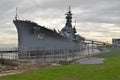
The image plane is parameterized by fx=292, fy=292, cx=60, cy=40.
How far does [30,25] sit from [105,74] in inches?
1518

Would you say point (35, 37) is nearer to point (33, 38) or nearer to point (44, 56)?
point (33, 38)

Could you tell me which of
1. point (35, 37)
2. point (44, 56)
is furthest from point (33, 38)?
point (44, 56)

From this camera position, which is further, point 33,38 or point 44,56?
point 33,38

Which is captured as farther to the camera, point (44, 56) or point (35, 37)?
point (35, 37)

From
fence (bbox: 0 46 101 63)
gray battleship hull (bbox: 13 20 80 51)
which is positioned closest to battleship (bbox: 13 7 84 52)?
gray battleship hull (bbox: 13 20 80 51)

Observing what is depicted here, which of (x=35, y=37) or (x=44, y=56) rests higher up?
(x=35, y=37)

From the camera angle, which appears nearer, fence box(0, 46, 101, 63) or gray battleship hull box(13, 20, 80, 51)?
fence box(0, 46, 101, 63)

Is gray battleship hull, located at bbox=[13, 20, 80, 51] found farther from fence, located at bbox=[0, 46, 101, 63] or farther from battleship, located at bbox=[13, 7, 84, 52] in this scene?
fence, located at bbox=[0, 46, 101, 63]

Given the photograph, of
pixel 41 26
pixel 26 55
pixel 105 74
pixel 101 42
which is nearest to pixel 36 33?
pixel 41 26

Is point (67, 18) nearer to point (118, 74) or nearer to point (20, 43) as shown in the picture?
point (20, 43)

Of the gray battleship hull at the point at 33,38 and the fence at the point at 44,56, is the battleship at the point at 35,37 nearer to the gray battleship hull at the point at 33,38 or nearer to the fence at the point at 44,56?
the gray battleship hull at the point at 33,38

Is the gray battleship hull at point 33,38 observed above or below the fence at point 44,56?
above

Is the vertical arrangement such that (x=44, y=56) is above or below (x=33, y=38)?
below

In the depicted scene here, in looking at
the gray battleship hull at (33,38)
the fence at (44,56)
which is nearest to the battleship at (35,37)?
the gray battleship hull at (33,38)
